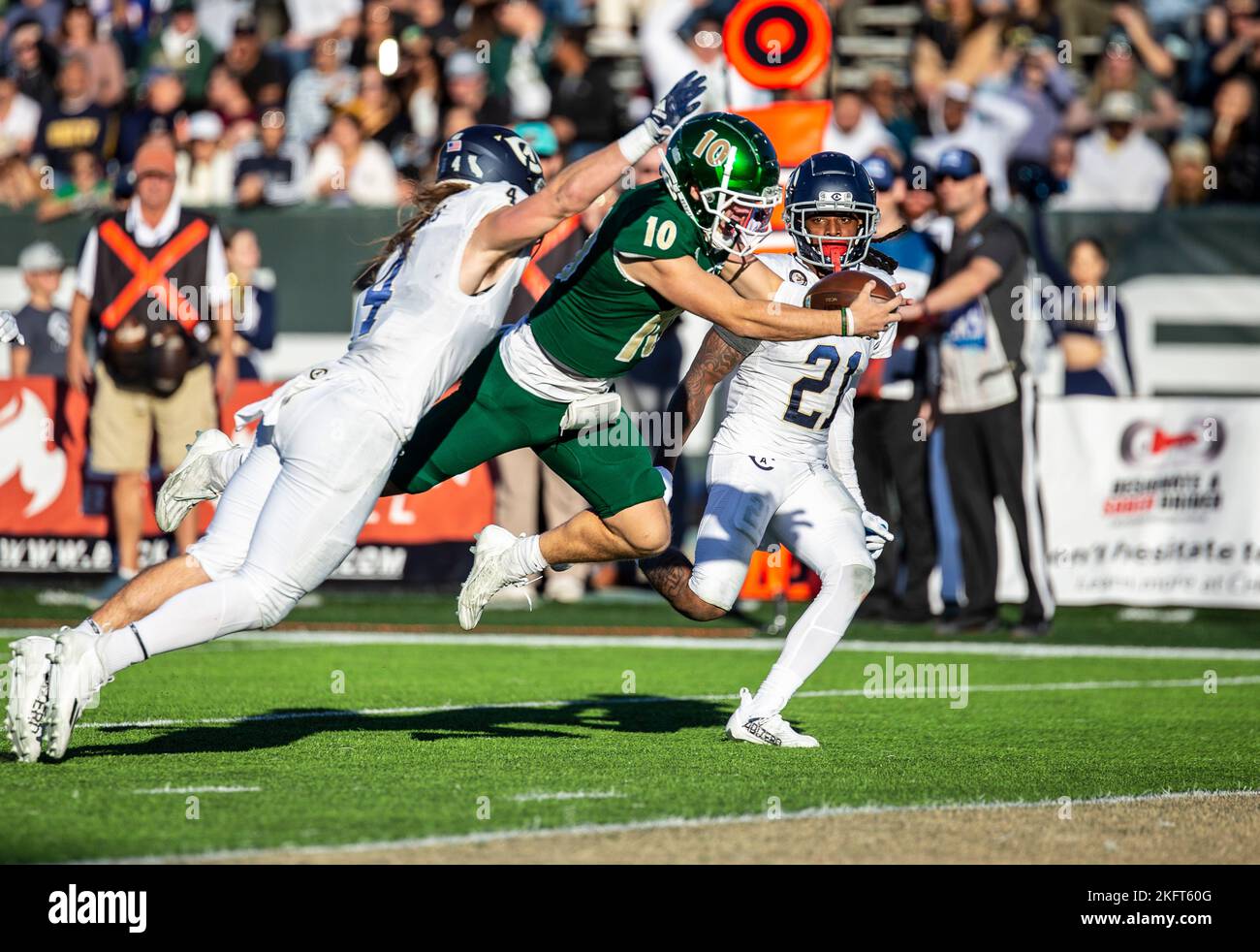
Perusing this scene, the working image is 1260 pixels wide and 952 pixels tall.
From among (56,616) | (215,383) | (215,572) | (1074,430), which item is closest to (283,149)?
(215,383)

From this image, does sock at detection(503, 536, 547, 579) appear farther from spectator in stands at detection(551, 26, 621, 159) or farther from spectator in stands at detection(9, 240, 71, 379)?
spectator in stands at detection(551, 26, 621, 159)

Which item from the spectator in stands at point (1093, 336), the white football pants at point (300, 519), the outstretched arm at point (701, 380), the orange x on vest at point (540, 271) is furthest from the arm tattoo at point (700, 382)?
the spectator in stands at point (1093, 336)

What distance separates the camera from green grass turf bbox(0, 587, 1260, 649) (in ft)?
38.5

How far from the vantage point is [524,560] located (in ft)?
24.2

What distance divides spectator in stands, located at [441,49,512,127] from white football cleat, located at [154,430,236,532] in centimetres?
864

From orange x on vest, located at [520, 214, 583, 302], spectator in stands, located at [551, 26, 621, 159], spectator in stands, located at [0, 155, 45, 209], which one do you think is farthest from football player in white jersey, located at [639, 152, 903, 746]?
spectator in stands, located at [0, 155, 45, 209]

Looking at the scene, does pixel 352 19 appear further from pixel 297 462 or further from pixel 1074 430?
pixel 297 462

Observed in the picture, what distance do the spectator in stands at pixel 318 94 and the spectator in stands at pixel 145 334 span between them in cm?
450

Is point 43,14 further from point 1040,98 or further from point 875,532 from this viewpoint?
point 875,532

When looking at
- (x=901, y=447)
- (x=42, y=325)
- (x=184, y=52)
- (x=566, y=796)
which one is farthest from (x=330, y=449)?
(x=184, y=52)

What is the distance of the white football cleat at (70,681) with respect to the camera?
5805 mm

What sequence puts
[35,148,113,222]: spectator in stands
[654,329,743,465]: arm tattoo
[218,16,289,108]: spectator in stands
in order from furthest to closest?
[218,16,289,108]: spectator in stands → [35,148,113,222]: spectator in stands → [654,329,743,465]: arm tattoo

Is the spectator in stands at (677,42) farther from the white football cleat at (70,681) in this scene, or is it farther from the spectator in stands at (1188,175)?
the white football cleat at (70,681)

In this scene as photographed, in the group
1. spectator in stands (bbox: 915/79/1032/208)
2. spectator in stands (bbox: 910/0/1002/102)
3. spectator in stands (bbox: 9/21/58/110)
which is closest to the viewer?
spectator in stands (bbox: 915/79/1032/208)
